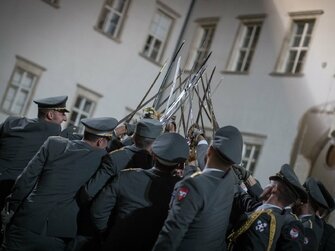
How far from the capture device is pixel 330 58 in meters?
12.9

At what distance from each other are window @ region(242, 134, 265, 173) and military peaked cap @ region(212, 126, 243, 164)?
10.7 m

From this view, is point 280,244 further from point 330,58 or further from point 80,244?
point 330,58

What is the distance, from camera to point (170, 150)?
3342 mm

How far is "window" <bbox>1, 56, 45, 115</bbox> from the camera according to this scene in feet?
44.6

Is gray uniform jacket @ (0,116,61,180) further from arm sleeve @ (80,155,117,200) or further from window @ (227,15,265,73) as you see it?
window @ (227,15,265,73)

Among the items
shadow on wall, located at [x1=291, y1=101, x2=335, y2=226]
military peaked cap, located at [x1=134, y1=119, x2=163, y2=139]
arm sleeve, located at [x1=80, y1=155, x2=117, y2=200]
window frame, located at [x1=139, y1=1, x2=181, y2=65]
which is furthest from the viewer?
window frame, located at [x1=139, y1=1, x2=181, y2=65]

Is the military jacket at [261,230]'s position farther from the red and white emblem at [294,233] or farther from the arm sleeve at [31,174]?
the arm sleeve at [31,174]

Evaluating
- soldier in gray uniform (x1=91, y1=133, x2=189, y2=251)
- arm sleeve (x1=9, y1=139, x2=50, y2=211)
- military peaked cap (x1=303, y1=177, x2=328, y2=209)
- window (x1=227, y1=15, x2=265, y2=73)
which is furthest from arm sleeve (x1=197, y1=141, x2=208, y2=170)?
window (x1=227, y1=15, x2=265, y2=73)

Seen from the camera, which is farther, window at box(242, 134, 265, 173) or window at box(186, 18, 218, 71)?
window at box(186, 18, 218, 71)

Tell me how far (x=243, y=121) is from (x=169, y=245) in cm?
1180

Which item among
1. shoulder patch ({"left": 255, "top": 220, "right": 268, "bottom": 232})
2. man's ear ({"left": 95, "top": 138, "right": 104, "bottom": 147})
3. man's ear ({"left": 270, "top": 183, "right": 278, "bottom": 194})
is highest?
man's ear ({"left": 270, "top": 183, "right": 278, "bottom": 194})

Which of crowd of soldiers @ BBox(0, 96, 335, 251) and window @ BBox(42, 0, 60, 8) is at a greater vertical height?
window @ BBox(42, 0, 60, 8)

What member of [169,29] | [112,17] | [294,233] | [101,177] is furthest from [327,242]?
[169,29]

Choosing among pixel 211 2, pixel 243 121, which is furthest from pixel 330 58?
pixel 211 2
